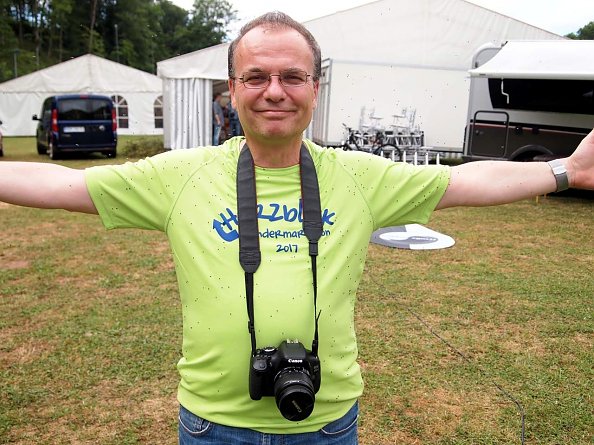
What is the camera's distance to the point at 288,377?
1438 mm

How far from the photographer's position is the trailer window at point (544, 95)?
10344 mm

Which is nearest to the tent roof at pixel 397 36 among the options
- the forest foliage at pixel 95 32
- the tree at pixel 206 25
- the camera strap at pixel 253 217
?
the camera strap at pixel 253 217

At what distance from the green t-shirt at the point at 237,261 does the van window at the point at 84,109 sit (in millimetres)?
16125

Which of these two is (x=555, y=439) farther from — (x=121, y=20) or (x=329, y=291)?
(x=121, y=20)

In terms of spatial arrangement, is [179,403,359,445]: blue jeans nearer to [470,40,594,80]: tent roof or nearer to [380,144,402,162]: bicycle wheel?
[470,40,594,80]: tent roof

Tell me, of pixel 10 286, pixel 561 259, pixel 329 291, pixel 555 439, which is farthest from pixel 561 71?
pixel 329 291

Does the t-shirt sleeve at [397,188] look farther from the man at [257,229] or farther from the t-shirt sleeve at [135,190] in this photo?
the t-shirt sleeve at [135,190]

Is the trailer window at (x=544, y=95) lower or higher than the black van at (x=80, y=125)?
higher

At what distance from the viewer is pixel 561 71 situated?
33.4 feet

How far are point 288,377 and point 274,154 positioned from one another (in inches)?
23.7

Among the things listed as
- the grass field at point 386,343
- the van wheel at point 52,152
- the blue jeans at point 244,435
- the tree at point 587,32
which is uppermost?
the tree at point 587,32

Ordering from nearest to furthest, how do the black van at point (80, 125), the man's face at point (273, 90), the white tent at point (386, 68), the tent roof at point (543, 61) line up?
the man's face at point (273, 90)
the tent roof at point (543, 61)
the white tent at point (386, 68)
the black van at point (80, 125)

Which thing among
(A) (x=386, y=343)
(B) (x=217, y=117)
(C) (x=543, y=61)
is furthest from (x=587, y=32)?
(A) (x=386, y=343)

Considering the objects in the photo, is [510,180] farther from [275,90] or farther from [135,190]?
[135,190]
